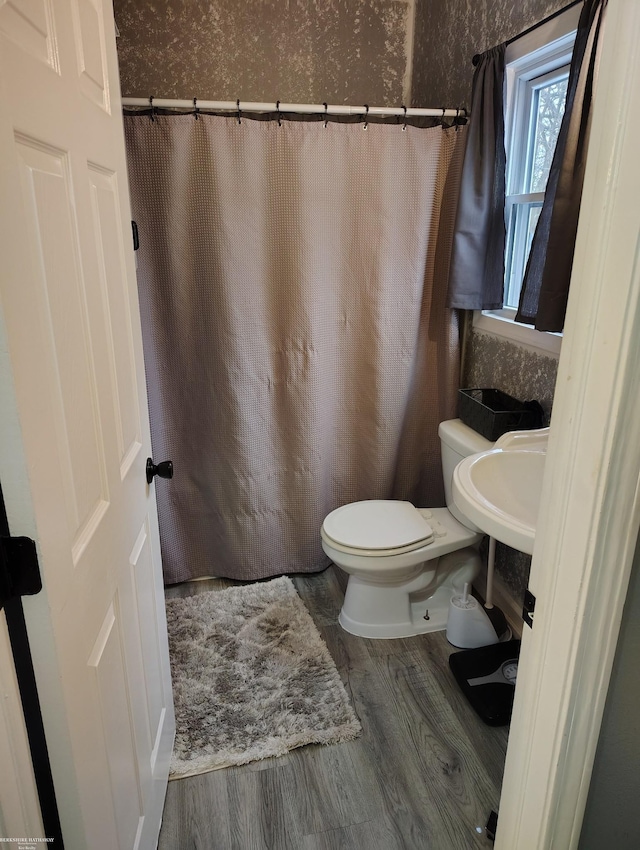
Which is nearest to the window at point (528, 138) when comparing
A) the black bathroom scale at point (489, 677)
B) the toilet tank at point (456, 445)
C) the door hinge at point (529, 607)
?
the toilet tank at point (456, 445)

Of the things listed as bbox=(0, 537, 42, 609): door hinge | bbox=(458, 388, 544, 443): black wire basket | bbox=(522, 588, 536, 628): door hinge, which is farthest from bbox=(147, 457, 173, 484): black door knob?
bbox=(458, 388, 544, 443): black wire basket

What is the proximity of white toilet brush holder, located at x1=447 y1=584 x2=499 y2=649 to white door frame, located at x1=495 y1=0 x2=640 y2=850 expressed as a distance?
116cm

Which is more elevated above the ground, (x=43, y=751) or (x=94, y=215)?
(x=94, y=215)

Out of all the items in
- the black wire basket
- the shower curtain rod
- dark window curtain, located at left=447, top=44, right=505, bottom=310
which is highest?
the shower curtain rod

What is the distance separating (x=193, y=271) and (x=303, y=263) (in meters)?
0.41

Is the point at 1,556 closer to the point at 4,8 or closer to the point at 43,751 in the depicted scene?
the point at 43,751

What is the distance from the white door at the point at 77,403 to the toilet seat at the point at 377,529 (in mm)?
875

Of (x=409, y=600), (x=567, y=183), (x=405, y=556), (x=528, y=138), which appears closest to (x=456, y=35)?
(x=528, y=138)

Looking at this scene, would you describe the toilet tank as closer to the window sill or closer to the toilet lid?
the toilet lid

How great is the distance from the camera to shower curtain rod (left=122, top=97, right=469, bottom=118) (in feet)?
6.27

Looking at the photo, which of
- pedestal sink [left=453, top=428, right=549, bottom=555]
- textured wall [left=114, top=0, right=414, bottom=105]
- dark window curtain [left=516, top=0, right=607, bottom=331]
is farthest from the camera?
textured wall [left=114, top=0, right=414, bottom=105]

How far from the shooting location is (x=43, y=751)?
2.47 ft

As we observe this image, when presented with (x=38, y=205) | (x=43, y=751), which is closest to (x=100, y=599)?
(x=43, y=751)

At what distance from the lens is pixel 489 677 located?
187cm
